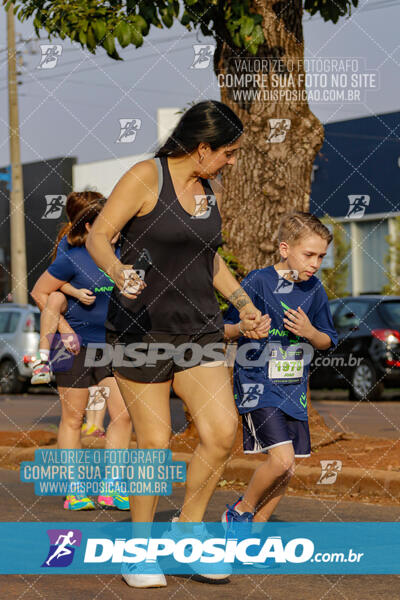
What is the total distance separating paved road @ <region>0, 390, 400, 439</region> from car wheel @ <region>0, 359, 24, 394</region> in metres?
1.68

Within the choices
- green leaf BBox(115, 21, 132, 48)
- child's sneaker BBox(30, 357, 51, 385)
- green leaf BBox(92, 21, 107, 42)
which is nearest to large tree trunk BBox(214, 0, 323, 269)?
green leaf BBox(115, 21, 132, 48)

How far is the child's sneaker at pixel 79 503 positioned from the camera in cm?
704

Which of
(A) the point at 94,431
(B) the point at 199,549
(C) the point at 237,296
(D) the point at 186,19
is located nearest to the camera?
(B) the point at 199,549

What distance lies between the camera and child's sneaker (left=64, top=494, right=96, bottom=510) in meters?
7.04

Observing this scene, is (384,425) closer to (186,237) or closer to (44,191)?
(186,237)

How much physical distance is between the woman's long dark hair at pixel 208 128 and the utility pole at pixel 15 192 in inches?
870

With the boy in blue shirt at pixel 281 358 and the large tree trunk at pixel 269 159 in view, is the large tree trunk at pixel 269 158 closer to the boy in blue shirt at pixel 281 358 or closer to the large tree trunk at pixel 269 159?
the large tree trunk at pixel 269 159

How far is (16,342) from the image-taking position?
2212 cm

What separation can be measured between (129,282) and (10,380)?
18.3m

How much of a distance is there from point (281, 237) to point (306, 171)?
4.40 m

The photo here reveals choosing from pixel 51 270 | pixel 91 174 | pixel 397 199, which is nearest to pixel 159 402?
pixel 51 270

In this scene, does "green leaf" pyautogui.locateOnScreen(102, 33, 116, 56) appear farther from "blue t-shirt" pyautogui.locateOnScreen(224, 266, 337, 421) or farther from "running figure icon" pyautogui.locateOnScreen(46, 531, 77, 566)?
"running figure icon" pyautogui.locateOnScreen(46, 531, 77, 566)

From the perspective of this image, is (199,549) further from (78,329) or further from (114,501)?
(78,329)

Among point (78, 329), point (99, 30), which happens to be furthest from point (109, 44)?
point (78, 329)
